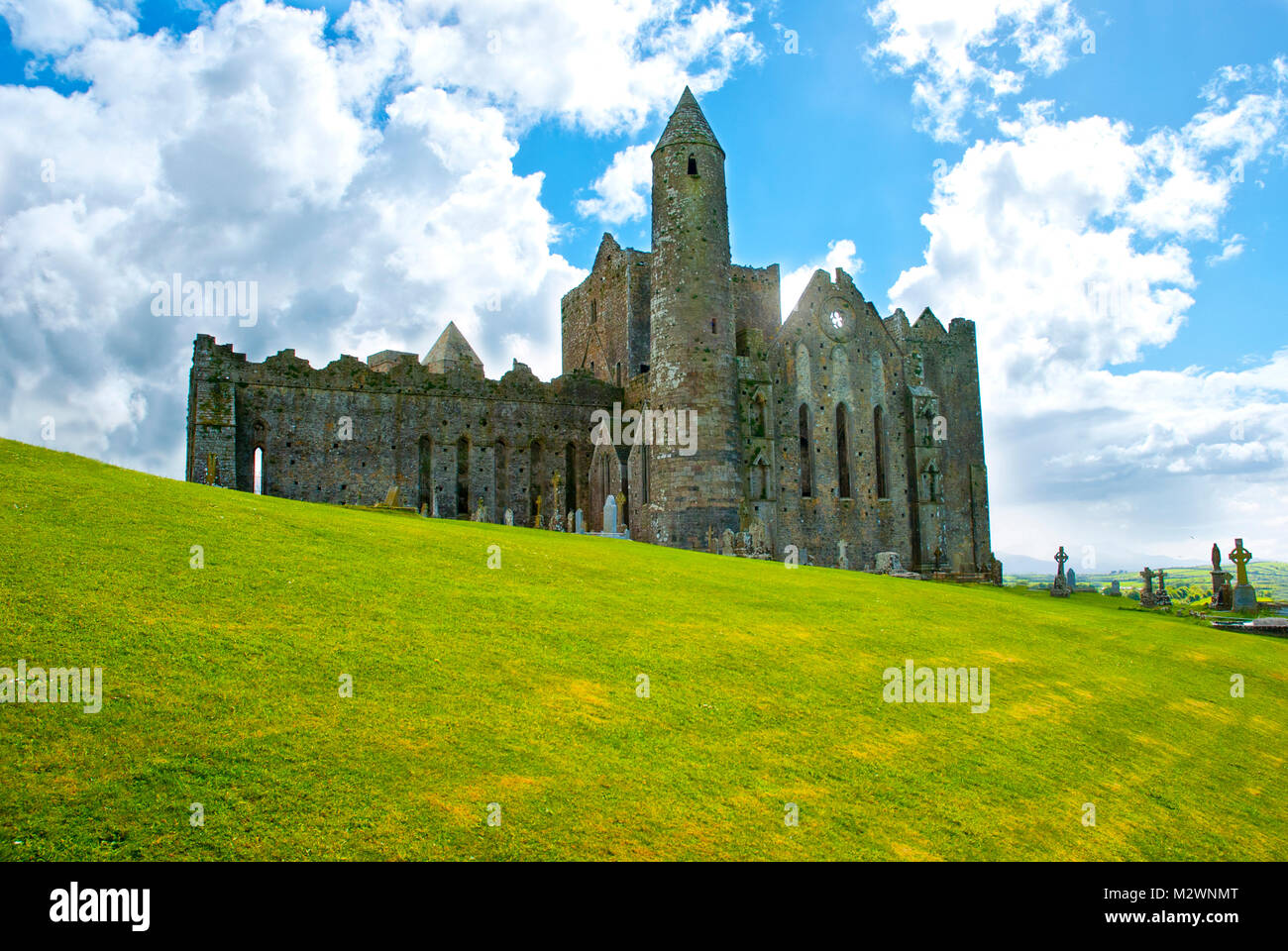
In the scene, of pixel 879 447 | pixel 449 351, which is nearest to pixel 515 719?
pixel 879 447

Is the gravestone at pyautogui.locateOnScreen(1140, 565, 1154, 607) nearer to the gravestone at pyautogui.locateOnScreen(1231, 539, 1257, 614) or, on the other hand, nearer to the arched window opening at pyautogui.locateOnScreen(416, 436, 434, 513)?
the gravestone at pyautogui.locateOnScreen(1231, 539, 1257, 614)

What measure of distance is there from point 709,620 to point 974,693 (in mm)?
4167

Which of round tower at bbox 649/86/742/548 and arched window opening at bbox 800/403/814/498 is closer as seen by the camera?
round tower at bbox 649/86/742/548

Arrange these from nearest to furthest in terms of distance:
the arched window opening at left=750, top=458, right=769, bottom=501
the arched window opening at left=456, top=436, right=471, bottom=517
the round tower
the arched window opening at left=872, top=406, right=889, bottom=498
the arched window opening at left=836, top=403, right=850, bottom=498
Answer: the round tower < the arched window opening at left=750, top=458, right=769, bottom=501 < the arched window opening at left=456, top=436, right=471, bottom=517 < the arched window opening at left=836, top=403, right=850, bottom=498 < the arched window opening at left=872, top=406, right=889, bottom=498

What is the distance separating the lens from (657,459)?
1339 inches

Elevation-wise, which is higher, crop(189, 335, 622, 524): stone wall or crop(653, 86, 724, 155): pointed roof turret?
crop(653, 86, 724, 155): pointed roof turret

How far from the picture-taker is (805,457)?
41844 mm

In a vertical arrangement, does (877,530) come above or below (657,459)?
below

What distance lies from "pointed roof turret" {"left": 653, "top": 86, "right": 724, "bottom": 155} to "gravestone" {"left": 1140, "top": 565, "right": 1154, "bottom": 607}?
23652 millimetres

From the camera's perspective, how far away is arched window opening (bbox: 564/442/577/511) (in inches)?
1619

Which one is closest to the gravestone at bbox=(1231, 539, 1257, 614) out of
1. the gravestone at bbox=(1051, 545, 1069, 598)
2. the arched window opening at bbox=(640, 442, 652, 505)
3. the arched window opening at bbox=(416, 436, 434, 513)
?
the gravestone at bbox=(1051, 545, 1069, 598)

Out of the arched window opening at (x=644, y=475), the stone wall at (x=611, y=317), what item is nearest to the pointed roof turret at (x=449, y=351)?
the stone wall at (x=611, y=317)
